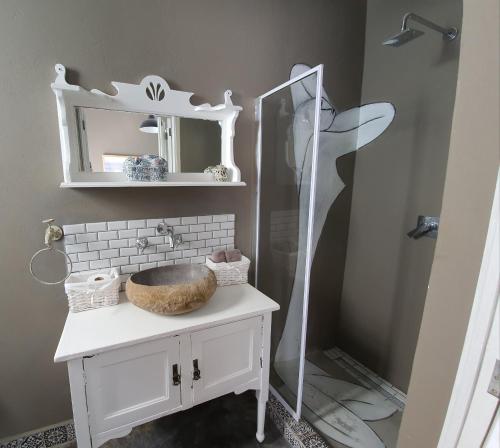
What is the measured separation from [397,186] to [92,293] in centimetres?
178

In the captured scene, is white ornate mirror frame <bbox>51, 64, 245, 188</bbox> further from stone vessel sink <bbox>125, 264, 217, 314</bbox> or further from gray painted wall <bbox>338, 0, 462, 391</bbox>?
gray painted wall <bbox>338, 0, 462, 391</bbox>

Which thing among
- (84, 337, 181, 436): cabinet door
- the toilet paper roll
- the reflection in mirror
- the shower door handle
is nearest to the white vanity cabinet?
(84, 337, 181, 436): cabinet door

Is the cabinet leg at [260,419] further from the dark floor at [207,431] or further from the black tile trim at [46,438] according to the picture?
the black tile trim at [46,438]

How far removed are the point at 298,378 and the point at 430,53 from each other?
1.92 metres

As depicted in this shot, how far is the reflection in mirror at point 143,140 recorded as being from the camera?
4.05ft

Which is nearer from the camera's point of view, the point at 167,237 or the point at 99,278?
the point at 99,278

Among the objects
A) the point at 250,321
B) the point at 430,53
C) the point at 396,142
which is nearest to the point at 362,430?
the point at 250,321

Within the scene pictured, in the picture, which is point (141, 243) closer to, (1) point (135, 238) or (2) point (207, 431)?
(1) point (135, 238)

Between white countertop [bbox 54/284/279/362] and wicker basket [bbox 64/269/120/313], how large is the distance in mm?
27

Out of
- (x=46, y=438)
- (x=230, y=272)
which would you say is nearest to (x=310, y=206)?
(x=230, y=272)

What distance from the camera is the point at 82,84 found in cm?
119

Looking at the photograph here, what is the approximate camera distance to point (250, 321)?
1.26 m

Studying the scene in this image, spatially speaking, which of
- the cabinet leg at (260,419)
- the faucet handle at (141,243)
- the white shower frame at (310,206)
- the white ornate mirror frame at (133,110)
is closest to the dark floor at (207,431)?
the cabinet leg at (260,419)

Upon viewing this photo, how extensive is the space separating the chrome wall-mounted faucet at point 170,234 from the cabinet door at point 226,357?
51 centimetres
